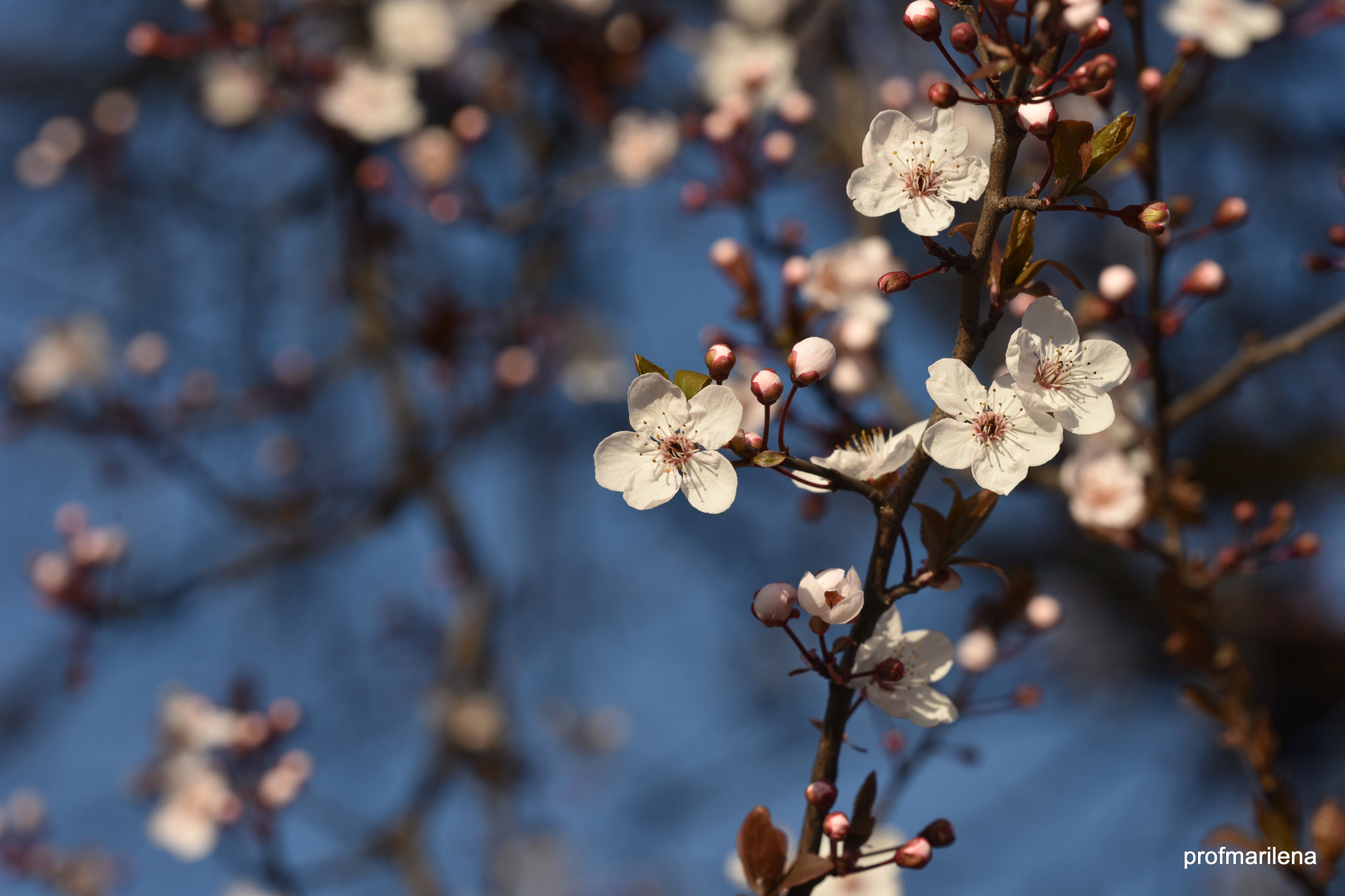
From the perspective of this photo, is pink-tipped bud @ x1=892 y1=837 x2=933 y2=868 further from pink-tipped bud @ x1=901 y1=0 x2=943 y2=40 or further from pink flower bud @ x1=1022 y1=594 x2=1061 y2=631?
pink-tipped bud @ x1=901 y1=0 x2=943 y2=40

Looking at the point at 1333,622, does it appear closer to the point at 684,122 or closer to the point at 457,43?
the point at 684,122

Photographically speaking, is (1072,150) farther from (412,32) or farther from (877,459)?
(412,32)

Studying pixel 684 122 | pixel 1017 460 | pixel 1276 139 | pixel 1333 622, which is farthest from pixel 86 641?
pixel 1333 622

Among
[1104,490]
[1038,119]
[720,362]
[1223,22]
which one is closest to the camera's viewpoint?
[1038,119]

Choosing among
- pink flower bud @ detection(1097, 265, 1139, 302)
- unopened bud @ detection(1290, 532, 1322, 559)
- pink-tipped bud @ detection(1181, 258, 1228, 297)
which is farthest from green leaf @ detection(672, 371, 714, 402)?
unopened bud @ detection(1290, 532, 1322, 559)

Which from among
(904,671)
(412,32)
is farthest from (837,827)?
(412,32)

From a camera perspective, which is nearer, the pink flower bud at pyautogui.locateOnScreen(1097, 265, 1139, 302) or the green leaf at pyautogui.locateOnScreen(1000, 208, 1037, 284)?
the green leaf at pyautogui.locateOnScreen(1000, 208, 1037, 284)
